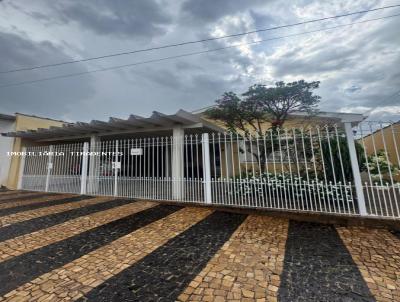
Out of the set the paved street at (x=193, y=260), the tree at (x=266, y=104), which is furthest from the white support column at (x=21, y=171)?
the tree at (x=266, y=104)

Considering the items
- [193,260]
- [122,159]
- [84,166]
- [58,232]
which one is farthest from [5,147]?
[193,260]

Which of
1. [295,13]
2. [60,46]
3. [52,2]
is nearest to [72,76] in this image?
[60,46]

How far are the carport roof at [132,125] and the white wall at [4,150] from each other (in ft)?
4.69

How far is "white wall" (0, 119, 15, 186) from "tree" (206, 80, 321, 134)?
1128 centimetres

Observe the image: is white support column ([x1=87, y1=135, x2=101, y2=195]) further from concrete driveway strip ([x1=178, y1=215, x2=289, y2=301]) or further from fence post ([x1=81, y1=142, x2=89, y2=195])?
concrete driveway strip ([x1=178, y1=215, x2=289, y2=301])

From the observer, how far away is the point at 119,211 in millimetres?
5742

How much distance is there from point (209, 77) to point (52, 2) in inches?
315

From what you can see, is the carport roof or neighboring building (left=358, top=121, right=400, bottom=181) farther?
the carport roof

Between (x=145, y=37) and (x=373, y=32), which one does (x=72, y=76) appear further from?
(x=373, y=32)

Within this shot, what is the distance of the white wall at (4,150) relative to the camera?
411 inches

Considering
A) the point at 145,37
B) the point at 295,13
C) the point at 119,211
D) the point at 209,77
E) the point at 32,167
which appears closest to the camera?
the point at 119,211

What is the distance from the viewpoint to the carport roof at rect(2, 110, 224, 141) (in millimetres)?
6781

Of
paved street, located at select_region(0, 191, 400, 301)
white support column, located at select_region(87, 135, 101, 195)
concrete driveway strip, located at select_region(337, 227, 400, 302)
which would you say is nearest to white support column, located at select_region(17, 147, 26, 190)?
white support column, located at select_region(87, 135, 101, 195)

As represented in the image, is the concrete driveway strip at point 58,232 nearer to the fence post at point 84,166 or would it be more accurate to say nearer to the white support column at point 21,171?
the fence post at point 84,166
